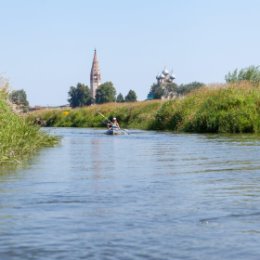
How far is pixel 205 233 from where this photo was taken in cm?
776

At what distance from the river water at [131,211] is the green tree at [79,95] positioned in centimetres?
12737

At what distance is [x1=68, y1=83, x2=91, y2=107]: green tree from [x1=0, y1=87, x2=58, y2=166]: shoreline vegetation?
395 ft

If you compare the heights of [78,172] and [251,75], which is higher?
[251,75]

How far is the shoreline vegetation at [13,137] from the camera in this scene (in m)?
16.6

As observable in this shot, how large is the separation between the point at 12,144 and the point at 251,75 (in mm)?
36994

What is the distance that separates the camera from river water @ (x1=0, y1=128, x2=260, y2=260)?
23.2ft

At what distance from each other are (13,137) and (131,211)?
9408 millimetres

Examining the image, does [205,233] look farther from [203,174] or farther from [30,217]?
[203,174]

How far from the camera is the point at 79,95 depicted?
477 ft

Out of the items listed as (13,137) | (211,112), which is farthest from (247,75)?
(13,137)

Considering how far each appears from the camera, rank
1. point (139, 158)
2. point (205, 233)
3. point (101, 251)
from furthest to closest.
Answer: point (139, 158) → point (205, 233) → point (101, 251)

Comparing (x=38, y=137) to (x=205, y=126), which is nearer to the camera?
(x=38, y=137)

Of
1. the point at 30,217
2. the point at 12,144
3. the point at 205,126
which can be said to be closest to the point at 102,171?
the point at 12,144

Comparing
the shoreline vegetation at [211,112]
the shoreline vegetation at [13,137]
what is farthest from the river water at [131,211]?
the shoreline vegetation at [211,112]
